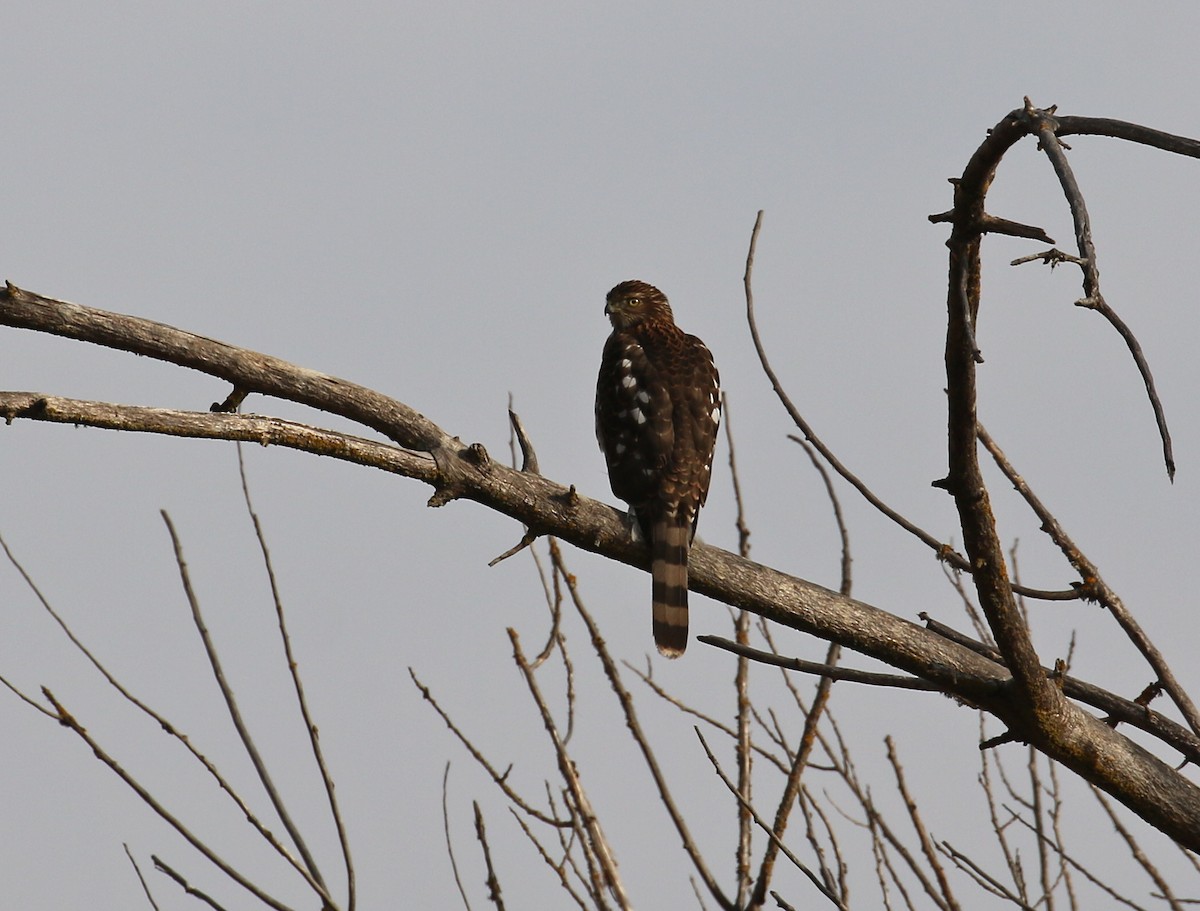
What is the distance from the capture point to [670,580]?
13.4 ft

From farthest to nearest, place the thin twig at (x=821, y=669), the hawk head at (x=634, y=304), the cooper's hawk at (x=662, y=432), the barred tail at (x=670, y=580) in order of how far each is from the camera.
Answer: the hawk head at (x=634, y=304) → the cooper's hawk at (x=662, y=432) → the barred tail at (x=670, y=580) → the thin twig at (x=821, y=669)

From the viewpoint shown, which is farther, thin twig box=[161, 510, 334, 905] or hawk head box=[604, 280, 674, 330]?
hawk head box=[604, 280, 674, 330]

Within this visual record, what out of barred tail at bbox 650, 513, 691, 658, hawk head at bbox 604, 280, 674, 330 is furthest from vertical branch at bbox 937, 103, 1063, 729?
hawk head at bbox 604, 280, 674, 330

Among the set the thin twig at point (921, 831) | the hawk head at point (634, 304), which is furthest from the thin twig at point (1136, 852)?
the hawk head at point (634, 304)

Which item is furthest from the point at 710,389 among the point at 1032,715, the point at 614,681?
the point at 1032,715

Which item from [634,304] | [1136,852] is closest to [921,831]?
[1136,852]

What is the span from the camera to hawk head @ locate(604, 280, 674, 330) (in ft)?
22.7

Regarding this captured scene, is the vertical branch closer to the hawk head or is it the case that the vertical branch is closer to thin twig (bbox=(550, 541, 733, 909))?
thin twig (bbox=(550, 541, 733, 909))

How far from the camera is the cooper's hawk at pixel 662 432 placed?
4664 millimetres

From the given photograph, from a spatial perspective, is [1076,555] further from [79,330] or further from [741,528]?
[79,330]

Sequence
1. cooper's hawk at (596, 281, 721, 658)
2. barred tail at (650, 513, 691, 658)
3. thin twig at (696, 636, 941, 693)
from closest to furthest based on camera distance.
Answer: thin twig at (696, 636, 941, 693)
barred tail at (650, 513, 691, 658)
cooper's hawk at (596, 281, 721, 658)

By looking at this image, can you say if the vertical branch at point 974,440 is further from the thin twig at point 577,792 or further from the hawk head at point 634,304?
the hawk head at point 634,304

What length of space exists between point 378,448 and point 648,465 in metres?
2.18

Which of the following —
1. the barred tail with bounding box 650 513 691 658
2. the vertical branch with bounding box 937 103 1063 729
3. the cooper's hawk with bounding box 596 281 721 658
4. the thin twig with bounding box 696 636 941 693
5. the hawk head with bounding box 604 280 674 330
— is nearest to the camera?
the vertical branch with bounding box 937 103 1063 729
